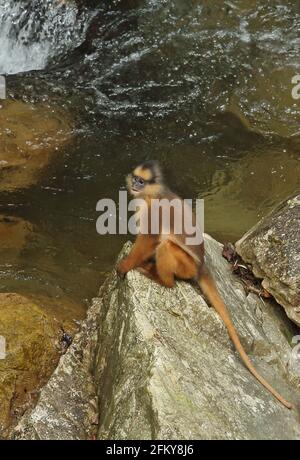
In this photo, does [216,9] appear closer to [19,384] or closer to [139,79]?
[139,79]

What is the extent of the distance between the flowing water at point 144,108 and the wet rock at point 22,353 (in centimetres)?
67

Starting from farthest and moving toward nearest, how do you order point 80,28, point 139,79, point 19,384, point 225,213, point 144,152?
point 80,28 < point 139,79 < point 144,152 < point 225,213 < point 19,384

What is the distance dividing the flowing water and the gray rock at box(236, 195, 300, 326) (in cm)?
125

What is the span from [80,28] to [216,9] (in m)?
2.23

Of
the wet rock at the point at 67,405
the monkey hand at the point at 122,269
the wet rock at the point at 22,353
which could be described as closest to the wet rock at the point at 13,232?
the wet rock at the point at 22,353

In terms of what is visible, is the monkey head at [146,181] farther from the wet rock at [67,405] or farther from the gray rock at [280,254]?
the wet rock at [67,405]

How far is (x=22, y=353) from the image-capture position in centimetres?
458

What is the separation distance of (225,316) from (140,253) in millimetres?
744

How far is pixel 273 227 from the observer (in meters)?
5.38

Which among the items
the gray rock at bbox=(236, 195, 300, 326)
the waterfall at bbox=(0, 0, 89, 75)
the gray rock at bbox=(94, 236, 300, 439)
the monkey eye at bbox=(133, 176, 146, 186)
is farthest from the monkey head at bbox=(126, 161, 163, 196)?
the waterfall at bbox=(0, 0, 89, 75)

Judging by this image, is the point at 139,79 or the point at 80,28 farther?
the point at 80,28

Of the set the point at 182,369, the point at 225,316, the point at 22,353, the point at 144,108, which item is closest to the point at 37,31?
the point at 144,108

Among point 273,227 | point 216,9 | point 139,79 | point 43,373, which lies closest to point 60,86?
point 139,79

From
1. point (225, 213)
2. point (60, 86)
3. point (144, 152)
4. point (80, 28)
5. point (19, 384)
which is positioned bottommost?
point (19, 384)
